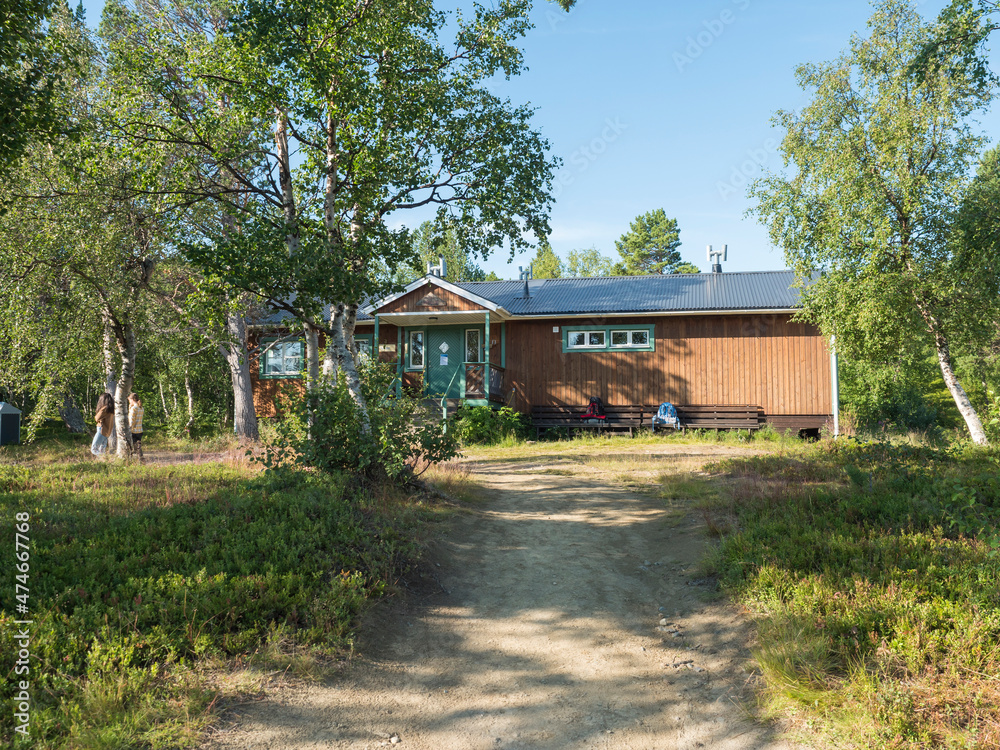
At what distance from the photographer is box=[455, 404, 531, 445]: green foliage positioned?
60.7 feet

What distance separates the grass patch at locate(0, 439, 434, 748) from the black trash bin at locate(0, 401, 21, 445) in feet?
43.4

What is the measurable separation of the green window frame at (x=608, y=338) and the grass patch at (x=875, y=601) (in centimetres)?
1203

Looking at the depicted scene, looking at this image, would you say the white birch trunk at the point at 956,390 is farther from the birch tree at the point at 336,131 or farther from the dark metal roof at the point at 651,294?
the birch tree at the point at 336,131

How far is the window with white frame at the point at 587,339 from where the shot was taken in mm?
20359

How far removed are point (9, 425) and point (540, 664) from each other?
20139 millimetres

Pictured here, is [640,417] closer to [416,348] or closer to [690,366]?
[690,366]

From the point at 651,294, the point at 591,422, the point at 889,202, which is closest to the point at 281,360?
the point at 591,422

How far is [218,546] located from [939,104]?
18155mm

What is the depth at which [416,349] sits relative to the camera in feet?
71.6

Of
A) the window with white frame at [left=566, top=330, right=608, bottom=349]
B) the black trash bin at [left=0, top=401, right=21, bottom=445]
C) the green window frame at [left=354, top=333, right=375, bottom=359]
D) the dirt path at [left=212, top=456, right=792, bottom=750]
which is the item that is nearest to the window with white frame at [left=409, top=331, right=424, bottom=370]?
the green window frame at [left=354, top=333, right=375, bottom=359]

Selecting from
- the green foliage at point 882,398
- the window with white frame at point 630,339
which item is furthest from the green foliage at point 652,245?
the window with white frame at point 630,339

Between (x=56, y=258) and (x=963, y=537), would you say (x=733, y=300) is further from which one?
(x=56, y=258)

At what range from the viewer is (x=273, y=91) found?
342 inches

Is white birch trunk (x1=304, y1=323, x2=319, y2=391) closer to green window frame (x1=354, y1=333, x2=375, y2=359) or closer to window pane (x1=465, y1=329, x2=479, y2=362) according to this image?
window pane (x1=465, y1=329, x2=479, y2=362)
